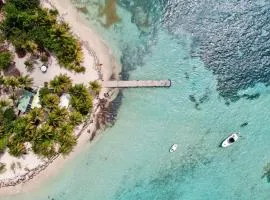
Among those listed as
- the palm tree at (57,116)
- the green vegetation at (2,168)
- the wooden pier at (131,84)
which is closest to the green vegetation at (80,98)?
the palm tree at (57,116)

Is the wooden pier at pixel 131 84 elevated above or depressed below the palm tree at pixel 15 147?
above

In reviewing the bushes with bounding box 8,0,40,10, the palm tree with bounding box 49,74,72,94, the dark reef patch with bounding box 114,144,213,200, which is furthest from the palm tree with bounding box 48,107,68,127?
the bushes with bounding box 8,0,40,10

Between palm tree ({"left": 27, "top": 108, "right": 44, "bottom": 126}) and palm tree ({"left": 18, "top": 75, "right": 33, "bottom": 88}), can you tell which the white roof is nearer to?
palm tree ({"left": 27, "top": 108, "right": 44, "bottom": 126})

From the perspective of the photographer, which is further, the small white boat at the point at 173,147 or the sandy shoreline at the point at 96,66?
the small white boat at the point at 173,147

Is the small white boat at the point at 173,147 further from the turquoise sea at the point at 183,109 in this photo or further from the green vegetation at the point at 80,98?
the green vegetation at the point at 80,98

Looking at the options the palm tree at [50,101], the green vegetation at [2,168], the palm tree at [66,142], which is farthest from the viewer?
the green vegetation at [2,168]

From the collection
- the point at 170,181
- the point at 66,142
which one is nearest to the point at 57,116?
the point at 66,142

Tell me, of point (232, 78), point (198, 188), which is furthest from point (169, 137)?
point (232, 78)

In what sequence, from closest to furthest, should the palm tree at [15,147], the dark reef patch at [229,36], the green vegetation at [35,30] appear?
the green vegetation at [35,30], the palm tree at [15,147], the dark reef patch at [229,36]
